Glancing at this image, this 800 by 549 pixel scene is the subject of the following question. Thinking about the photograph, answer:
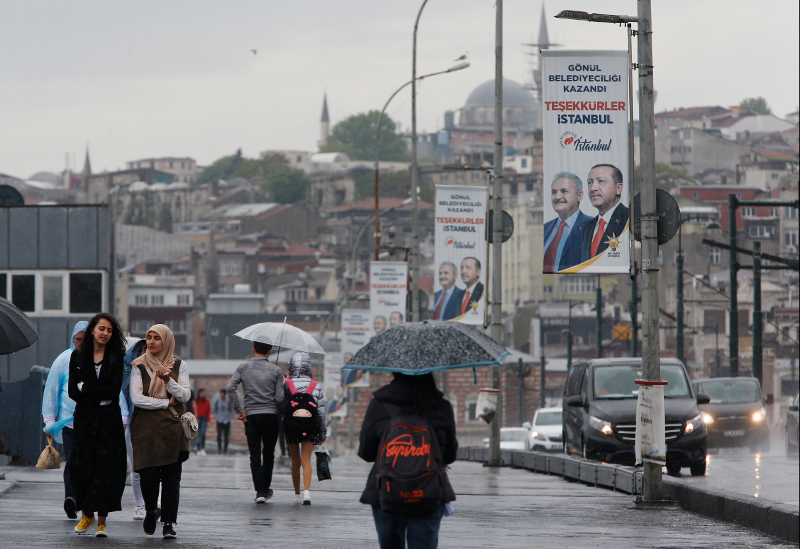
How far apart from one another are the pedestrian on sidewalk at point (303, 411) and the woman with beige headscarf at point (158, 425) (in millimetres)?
3141

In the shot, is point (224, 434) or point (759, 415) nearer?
point (759, 415)

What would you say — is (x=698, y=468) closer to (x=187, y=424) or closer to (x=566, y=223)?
(x=566, y=223)

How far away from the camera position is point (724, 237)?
12488 cm

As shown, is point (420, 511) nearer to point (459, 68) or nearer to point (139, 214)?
point (459, 68)

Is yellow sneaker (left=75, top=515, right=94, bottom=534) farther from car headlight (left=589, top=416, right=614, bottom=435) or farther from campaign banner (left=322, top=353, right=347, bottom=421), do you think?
campaign banner (left=322, top=353, right=347, bottom=421)

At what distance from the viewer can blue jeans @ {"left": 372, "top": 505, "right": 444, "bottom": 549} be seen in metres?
6.71

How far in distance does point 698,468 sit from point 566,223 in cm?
594

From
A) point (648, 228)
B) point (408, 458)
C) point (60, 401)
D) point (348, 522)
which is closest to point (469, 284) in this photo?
point (648, 228)

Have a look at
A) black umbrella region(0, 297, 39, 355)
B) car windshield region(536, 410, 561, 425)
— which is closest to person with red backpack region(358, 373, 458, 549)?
black umbrella region(0, 297, 39, 355)

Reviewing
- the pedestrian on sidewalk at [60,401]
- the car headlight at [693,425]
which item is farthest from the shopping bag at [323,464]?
the car headlight at [693,425]

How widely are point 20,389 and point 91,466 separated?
33.5 ft

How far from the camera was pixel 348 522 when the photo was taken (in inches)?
462

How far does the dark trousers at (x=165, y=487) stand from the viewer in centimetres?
1005

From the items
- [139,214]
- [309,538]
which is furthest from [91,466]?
[139,214]
